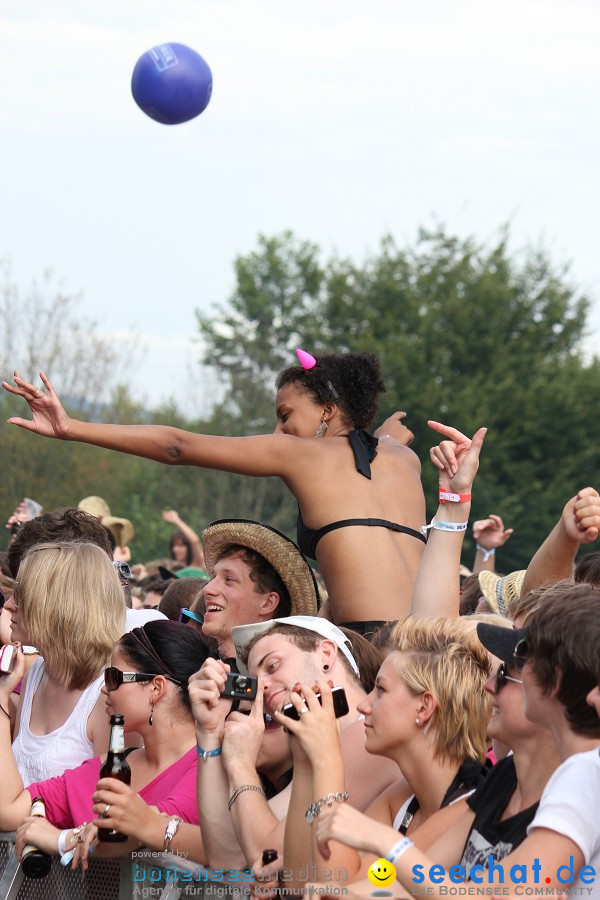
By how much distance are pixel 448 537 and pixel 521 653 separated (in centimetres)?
108

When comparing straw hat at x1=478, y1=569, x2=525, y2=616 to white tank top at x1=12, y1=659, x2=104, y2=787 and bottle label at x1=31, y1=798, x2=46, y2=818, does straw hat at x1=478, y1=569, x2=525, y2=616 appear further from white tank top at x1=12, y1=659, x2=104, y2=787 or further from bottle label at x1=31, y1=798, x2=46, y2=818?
bottle label at x1=31, y1=798, x2=46, y2=818

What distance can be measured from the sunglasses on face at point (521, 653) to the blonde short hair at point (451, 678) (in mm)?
356

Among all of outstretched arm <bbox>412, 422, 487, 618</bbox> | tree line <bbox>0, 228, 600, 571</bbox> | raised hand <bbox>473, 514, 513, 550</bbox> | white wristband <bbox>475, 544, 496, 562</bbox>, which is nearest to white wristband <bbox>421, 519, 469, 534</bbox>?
outstretched arm <bbox>412, 422, 487, 618</bbox>

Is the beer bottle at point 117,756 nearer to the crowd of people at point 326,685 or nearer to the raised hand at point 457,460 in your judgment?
the crowd of people at point 326,685

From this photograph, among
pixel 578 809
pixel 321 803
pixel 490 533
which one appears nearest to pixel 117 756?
pixel 321 803

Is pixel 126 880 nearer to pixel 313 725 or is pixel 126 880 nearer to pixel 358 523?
pixel 313 725

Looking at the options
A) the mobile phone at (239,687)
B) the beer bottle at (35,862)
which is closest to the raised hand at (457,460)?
the mobile phone at (239,687)

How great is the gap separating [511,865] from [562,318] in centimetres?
3549

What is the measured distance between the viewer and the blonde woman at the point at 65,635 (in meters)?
4.37

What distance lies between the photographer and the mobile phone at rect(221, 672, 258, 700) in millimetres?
3451

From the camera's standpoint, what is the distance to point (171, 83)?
19.3 feet

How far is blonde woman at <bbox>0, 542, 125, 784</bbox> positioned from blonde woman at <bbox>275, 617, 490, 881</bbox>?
1.50 metres

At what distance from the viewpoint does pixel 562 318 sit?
3675 centimetres

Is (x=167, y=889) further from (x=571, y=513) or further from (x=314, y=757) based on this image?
(x=571, y=513)
